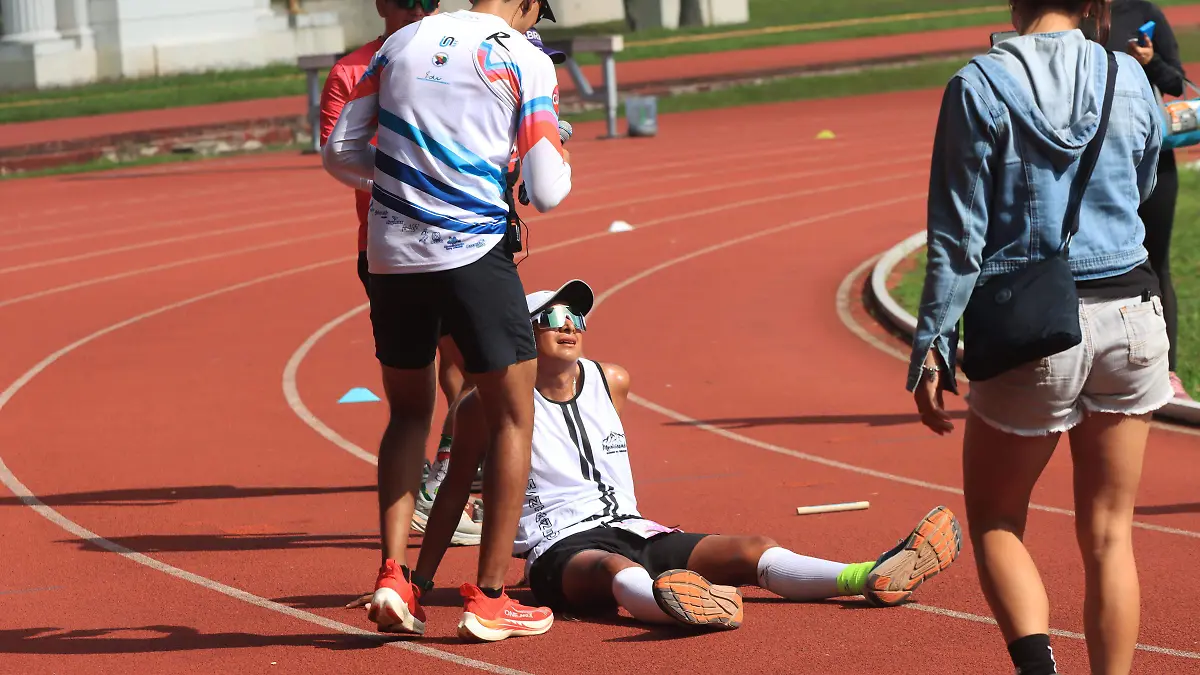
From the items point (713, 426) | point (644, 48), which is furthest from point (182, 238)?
point (644, 48)

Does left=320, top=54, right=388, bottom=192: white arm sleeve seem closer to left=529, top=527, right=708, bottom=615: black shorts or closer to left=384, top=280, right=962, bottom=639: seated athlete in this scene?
left=384, top=280, right=962, bottom=639: seated athlete

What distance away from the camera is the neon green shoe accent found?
5.36m

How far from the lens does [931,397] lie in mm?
3861

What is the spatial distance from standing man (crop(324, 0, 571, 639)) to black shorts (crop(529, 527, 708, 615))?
365mm

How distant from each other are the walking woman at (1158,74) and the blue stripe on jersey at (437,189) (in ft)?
Result: 12.9

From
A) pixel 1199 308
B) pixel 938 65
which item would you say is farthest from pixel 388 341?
pixel 938 65

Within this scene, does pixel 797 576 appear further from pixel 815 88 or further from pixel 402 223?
pixel 815 88

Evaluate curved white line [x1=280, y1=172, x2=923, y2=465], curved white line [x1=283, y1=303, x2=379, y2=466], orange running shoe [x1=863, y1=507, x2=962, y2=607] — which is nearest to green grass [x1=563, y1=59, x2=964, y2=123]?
curved white line [x1=280, y1=172, x2=923, y2=465]

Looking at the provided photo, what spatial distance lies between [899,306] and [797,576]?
6.64m

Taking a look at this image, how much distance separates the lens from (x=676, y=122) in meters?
27.9

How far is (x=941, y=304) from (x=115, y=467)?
5.41 meters

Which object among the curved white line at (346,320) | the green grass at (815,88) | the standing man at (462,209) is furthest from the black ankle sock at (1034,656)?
the green grass at (815,88)

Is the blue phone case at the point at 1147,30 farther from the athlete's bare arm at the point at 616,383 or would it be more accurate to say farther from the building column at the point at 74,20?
the building column at the point at 74,20

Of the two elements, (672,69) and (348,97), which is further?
(672,69)
